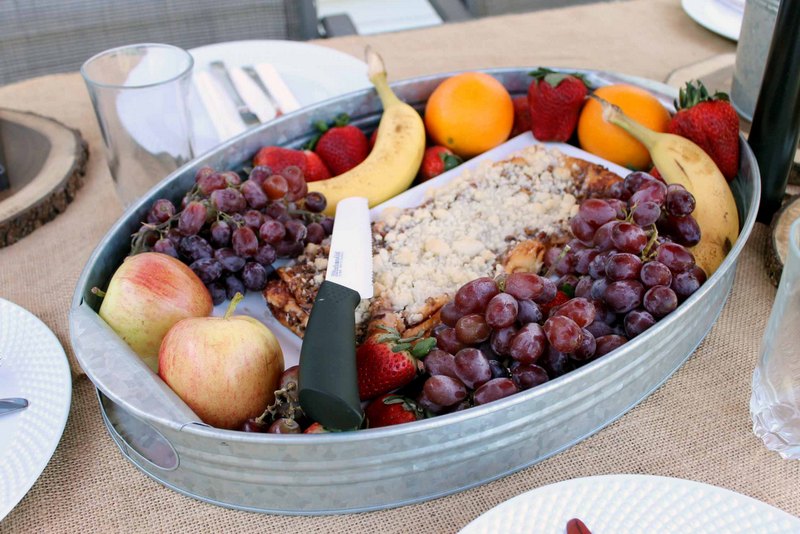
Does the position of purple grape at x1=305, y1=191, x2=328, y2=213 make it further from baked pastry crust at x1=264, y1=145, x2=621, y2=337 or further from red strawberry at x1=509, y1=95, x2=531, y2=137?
red strawberry at x1=509, y1=95, x2=531, y2=137

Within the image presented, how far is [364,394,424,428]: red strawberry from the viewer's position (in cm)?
58

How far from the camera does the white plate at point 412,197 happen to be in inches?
29.5

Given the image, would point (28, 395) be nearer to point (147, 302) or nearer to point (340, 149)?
point (147, 302)

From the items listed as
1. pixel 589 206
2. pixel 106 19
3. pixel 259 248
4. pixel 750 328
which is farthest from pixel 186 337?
pixel 106 19

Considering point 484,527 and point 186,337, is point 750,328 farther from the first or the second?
point 186,337

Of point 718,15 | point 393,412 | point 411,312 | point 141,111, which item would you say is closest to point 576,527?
point 393,412

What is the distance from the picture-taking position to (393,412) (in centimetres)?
58

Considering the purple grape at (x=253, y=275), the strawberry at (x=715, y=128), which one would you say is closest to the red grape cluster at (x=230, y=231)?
the purple grape at (x=253, y=275)

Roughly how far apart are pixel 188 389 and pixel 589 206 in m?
0.42

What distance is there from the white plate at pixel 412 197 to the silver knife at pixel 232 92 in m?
0.32

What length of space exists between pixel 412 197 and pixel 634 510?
0.46 metres

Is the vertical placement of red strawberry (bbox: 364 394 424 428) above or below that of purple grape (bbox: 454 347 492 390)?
below

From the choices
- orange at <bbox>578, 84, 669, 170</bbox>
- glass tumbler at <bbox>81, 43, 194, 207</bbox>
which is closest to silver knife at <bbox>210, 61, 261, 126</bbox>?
glass tumbler at <bbox>81, 43, 194, 207</bbox>

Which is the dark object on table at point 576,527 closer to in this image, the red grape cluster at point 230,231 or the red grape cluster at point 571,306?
the red grape cluster at point 571,306
